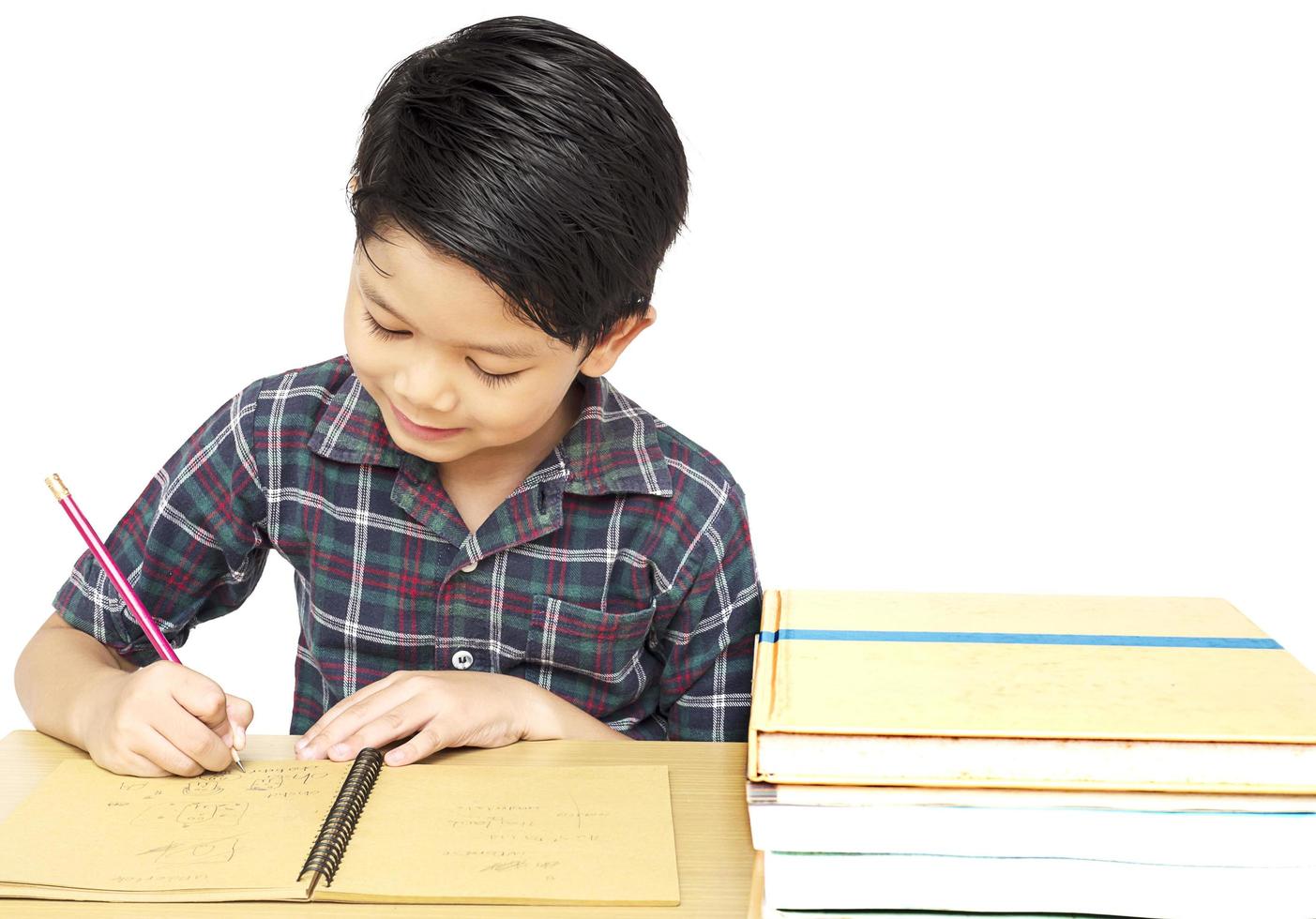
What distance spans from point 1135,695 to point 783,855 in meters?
0.19

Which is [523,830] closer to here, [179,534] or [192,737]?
[192,737]

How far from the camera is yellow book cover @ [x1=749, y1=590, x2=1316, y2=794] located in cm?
60

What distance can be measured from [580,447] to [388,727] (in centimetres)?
31

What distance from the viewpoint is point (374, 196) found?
815 mm

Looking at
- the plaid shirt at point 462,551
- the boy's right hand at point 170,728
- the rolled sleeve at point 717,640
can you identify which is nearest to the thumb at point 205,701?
the boy's right hand at point 170,728

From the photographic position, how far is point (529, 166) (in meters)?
0.80

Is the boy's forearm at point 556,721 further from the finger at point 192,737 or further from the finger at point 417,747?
the finger at point 192,737

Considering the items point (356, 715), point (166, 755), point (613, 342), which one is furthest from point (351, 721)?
point (613, 342)

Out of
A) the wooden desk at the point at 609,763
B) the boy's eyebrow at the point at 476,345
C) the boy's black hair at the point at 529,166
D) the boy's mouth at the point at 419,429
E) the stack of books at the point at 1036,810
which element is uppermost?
the boy's black hair at the point at 529,166

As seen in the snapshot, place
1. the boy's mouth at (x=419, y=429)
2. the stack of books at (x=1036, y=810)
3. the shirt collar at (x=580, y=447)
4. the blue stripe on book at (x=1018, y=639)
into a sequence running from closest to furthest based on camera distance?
the stack of books at (x=1036, y=810), the blue stripe on book at (x=1018, y=639), the boy's mouth at (x=419, y=429), the shirt collar at (x=580, y=447)

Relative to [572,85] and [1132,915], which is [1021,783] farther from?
[572,85]

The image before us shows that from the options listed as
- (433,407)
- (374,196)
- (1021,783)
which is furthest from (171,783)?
(1021,783)

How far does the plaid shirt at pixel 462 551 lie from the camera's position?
103 centimetres

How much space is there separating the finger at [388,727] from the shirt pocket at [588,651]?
241mm
